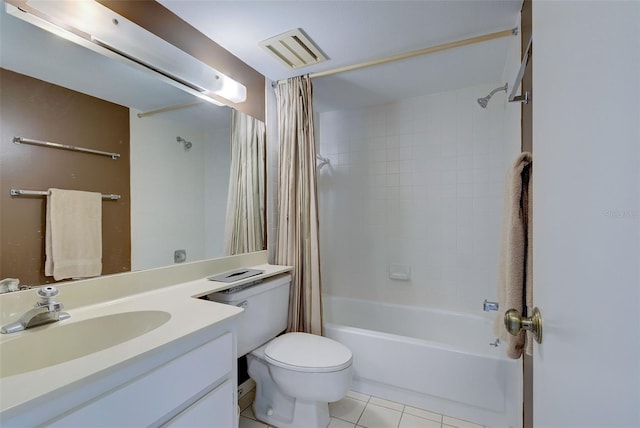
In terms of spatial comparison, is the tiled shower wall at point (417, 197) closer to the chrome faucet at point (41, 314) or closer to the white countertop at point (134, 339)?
the white countertop at point (134, 339)

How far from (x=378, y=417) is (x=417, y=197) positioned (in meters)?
1.64

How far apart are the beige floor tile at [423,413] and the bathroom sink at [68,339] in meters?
1.50

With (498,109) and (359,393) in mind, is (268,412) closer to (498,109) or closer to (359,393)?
(359,393)

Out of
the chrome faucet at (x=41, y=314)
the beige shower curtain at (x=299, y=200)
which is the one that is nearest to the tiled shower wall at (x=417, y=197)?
the beige shower curtain at (x=299, y=200)

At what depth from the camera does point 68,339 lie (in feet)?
2.89

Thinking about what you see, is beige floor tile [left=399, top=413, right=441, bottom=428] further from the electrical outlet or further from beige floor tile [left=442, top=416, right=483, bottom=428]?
the electrical outlet

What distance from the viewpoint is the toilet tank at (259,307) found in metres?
1.42

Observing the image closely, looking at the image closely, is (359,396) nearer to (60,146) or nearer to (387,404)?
(387,404)

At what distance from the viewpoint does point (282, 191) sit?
6.62 ft

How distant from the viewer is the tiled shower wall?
218cm

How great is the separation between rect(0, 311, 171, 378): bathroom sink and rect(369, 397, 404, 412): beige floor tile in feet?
4.64

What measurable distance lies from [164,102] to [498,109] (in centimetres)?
229

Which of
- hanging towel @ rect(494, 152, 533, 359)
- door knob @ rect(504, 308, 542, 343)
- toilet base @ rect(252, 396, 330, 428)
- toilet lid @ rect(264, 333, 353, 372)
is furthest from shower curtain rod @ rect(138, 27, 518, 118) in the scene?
toilet base @ rect(252, 396, 330, 428)
